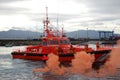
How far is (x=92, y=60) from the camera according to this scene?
34969 mm

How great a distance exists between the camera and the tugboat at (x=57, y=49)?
3788 centimetres

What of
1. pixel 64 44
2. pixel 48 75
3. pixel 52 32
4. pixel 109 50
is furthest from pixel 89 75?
pixel 52 32

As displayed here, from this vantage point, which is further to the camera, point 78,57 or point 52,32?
point 52,32

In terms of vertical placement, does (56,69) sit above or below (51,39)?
below

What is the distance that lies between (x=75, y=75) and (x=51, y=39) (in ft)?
44.1

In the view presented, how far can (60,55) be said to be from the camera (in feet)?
128

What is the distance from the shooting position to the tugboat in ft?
124

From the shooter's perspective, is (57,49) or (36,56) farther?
(36,56)

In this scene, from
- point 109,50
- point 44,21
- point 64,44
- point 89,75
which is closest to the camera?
point 89,75

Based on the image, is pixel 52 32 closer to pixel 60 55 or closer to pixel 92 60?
pixel 60 55

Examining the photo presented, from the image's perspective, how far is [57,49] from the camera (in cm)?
3994

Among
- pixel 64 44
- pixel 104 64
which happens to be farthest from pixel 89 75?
pixel 64 44

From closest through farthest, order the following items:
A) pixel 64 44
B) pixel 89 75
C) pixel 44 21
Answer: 1. pixel 89 75
2. pixel 64 44
3. pixel 44 21

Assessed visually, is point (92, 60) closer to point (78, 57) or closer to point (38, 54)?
point (78, 57)
